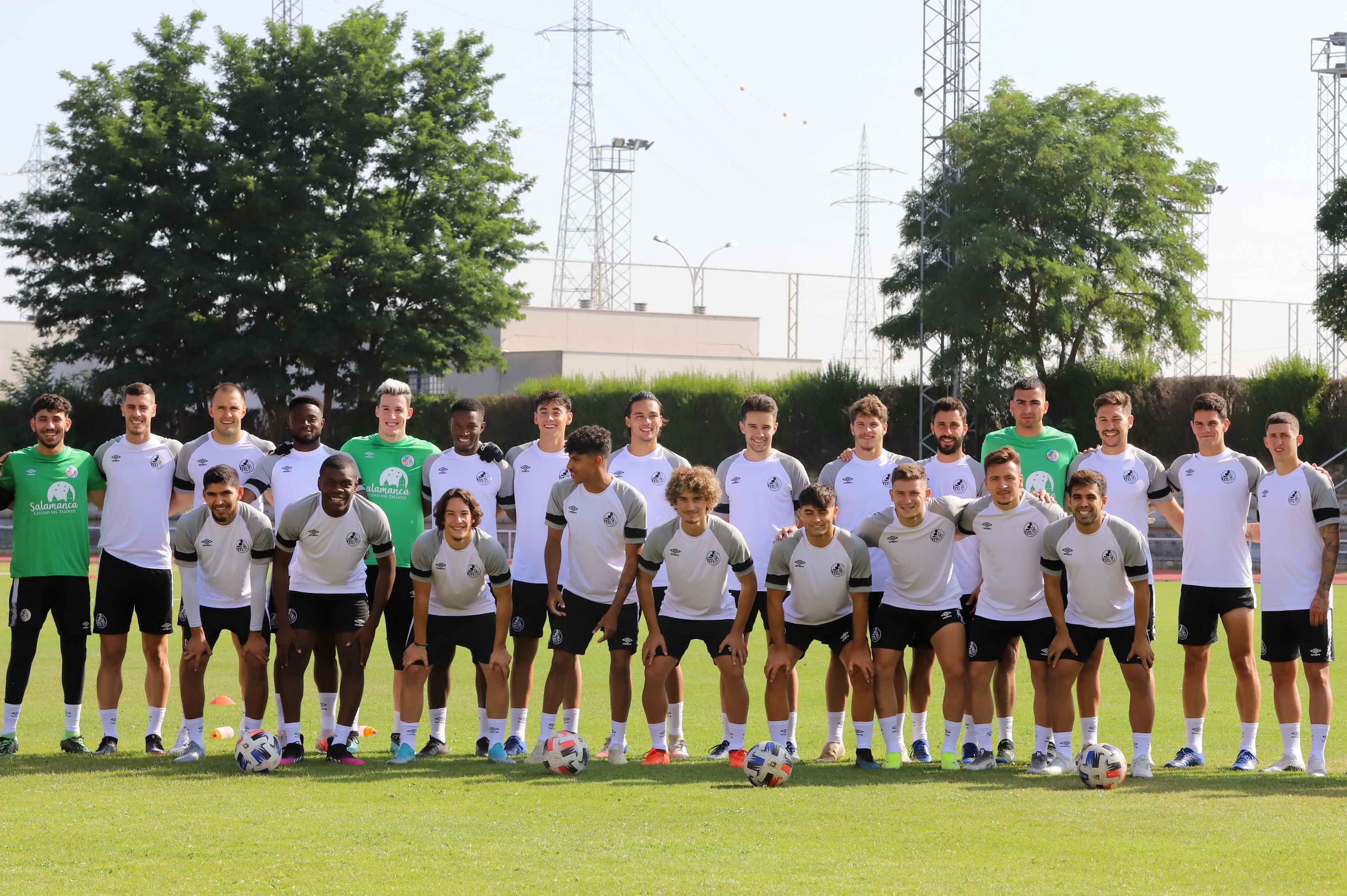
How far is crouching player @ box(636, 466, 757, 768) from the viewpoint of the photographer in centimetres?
898

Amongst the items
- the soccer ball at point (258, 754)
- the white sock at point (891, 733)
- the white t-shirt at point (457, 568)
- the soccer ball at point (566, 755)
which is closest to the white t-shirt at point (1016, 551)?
the white sock at point (891, 733)

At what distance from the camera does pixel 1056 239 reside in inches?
1510

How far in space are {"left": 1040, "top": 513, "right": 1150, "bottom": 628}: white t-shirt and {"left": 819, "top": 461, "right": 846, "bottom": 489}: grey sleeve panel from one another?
1.64 metres

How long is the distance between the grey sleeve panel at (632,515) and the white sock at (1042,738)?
9.12 feet

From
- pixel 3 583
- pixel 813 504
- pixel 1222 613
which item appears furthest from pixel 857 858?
pixel 3 583

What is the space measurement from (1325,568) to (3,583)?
71.4ft

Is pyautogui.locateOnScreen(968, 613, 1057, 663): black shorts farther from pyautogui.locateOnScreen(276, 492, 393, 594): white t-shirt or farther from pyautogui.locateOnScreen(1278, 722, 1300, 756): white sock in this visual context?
pyautogui.locateOnScreen(276, 492, 393, 594): white t-shirt

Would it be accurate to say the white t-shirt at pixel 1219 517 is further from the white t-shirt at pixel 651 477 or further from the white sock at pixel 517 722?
the white sock at pixel 517 722

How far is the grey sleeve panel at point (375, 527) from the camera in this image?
9078mm

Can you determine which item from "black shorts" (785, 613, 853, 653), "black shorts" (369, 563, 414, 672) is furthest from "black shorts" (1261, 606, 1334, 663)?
"black shorts" (369, 563, 414, 672)

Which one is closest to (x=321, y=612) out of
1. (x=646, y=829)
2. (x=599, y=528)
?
(x=599, y=528)

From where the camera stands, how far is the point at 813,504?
8.89 metres

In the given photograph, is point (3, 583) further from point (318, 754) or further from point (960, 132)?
point (960, 132)

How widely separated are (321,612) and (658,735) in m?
2.34
